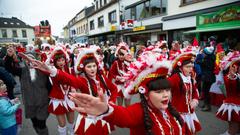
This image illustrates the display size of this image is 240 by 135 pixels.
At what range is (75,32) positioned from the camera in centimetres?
4862

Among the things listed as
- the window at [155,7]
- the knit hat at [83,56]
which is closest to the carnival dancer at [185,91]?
the knit hat at [83,56]

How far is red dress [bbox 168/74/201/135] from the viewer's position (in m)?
3.09

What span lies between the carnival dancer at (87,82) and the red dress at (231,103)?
82.8 inches

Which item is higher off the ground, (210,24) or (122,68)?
(210,24)

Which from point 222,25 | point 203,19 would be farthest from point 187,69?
point 203,19

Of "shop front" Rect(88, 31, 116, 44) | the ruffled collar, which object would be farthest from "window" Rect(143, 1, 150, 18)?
the ruffled collar

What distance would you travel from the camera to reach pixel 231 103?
3623 millimetres

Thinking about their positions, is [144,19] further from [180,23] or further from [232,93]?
[232,93]

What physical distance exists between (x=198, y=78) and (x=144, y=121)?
5395 mm

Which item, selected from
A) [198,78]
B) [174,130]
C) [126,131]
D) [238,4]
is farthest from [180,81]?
[238,4]

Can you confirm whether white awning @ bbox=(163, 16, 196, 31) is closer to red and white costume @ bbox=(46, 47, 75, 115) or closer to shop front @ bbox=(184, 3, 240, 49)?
shop front @ bbox=(184, 3, 240, 49)

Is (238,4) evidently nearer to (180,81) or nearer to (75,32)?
(180,81)

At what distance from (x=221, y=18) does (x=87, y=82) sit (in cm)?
962

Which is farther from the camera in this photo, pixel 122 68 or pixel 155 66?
pixel 122 68
